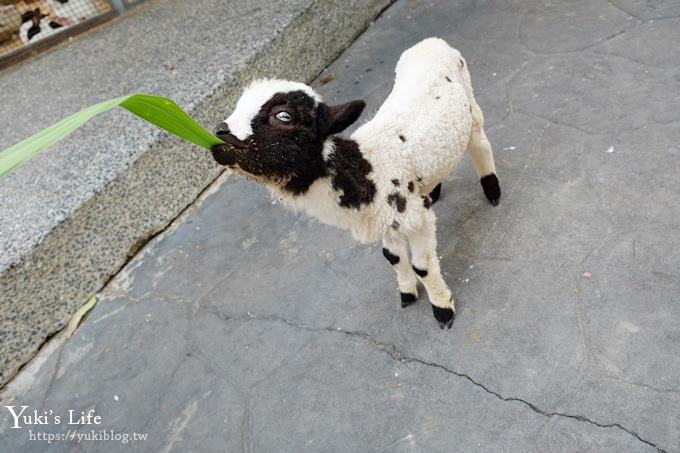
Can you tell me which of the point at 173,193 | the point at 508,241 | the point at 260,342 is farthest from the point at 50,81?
the point at 508,241

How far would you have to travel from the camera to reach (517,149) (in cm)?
325

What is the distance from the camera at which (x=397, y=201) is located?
215cm

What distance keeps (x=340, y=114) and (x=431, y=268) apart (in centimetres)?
89

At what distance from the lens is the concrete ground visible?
6.96ft

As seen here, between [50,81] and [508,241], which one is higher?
[50,81]

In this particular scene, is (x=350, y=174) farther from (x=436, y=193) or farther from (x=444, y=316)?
(x=436, y=193)

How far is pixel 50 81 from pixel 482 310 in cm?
473

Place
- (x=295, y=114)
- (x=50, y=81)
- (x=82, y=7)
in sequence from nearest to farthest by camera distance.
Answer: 1. (x=295, y=114)
2. (x=50, y=81)
3. (x=82, y=7)

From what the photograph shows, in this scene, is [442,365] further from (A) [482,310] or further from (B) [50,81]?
(B) [50,81]

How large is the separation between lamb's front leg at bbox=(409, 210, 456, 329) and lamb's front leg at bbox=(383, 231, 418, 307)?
66 mm

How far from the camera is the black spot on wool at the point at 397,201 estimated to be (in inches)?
84.5

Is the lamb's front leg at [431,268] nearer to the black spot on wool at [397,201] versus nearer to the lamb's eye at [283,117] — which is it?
the black spot on wool at [397,201]

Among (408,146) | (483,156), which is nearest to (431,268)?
(408,146)

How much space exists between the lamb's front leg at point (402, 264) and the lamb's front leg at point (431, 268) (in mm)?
66
